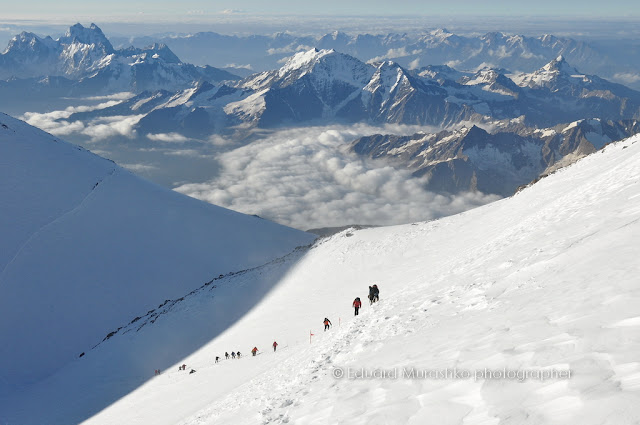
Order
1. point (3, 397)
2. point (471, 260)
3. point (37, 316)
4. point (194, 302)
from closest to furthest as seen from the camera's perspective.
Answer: point (471, 260) → point (3, 397) → point (194, 302) → point (37, 316)

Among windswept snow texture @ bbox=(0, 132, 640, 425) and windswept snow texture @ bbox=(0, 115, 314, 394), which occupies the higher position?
windswept snow texture @ bbox=(0, 132, 640, 425)

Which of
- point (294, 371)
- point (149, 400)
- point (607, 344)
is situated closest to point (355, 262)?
point (149, 400)

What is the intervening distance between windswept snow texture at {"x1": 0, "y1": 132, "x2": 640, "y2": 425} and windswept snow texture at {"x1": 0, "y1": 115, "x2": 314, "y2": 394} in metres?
18.9

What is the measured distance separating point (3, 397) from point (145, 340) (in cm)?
1651

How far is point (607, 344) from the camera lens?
7.17 metres

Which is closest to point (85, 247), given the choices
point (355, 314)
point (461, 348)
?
point (355, 314)

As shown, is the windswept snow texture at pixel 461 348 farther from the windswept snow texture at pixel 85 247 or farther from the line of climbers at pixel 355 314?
the windswept snow texture at pixel 85 247

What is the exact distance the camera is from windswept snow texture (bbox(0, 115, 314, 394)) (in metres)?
55.3

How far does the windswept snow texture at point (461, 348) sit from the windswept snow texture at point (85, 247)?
18.9m

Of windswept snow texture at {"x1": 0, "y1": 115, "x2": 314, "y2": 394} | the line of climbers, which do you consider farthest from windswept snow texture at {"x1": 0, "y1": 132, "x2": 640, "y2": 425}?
windswept snow texture at {"x1": 0, "y1": 115, "x2": 314, "y2": 394}

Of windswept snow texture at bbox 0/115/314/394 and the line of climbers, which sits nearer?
the line of climbers

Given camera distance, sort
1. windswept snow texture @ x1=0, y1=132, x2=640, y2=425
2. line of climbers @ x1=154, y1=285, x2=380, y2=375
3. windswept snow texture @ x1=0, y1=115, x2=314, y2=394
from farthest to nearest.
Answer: windswept snow texture @ x1=0, y1=115, x2=314, y2=394 < line of climbers @ x1=154, y1=285, x2=380, y2=375 < windswept snow texture @ x1=0, y1=132, x2=640, y2=425

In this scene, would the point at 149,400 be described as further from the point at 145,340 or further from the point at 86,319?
the point at 86,319

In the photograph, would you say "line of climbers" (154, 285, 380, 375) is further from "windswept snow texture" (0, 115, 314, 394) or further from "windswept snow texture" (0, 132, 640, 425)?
"windswept snow texture" (0, 115, 314, 394)
